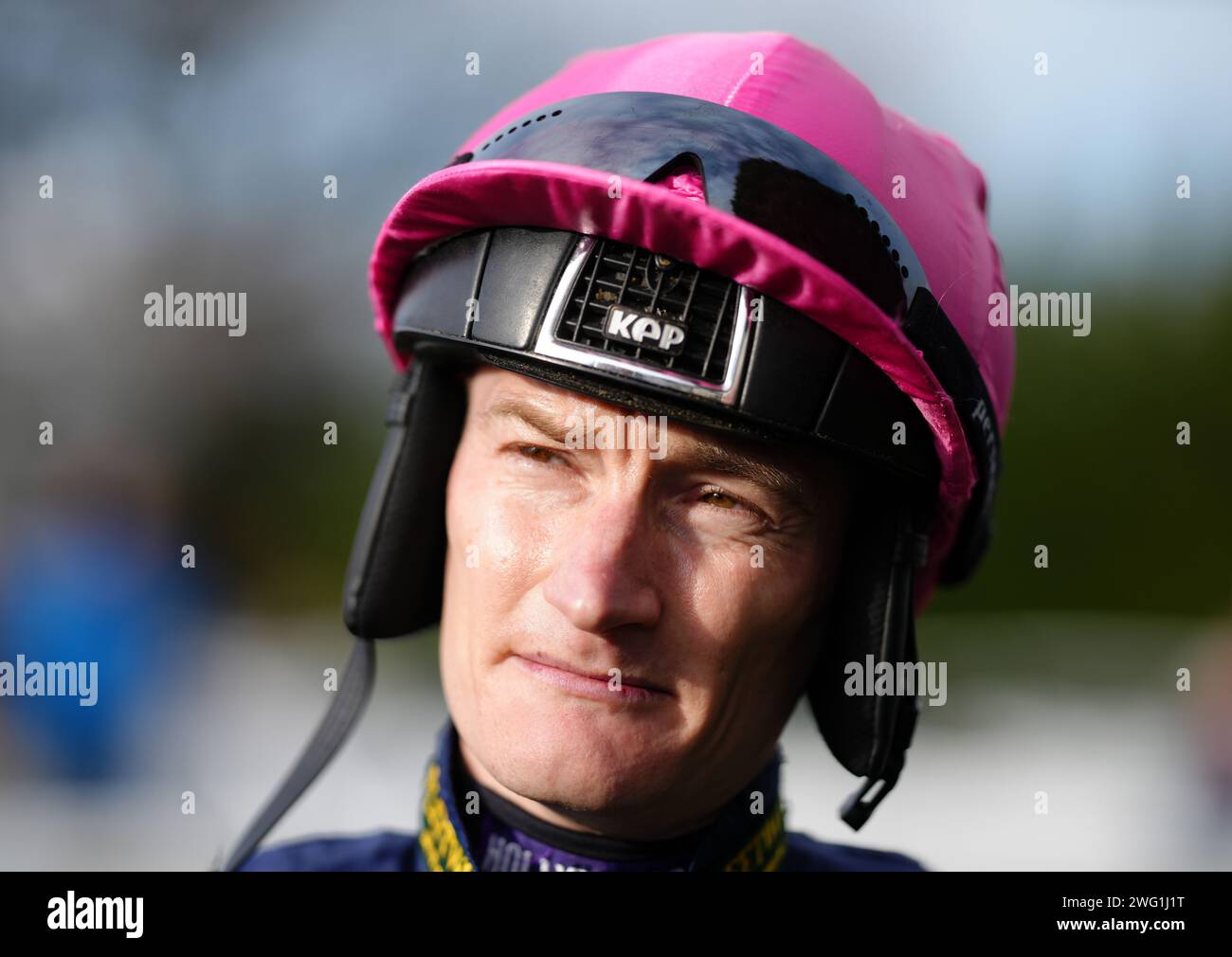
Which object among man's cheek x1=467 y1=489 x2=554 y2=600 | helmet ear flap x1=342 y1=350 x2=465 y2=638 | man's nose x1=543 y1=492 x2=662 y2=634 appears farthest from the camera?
helmet ear flap x1=342 y1=350 x2=465 y2=638

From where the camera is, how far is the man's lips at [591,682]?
5.87ft

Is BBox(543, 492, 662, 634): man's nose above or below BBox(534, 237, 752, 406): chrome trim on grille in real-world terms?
below

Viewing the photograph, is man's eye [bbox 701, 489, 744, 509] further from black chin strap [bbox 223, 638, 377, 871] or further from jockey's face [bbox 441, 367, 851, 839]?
black chin strap [bbox 223, 638, 377, 871]

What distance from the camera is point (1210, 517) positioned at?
1334 cm

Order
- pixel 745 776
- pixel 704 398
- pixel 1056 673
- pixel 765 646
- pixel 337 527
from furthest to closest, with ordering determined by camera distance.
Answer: pixel 337 527 < pixel 1056 673 < pixel 745 776 < pixel 765 646 < pixel 704 398

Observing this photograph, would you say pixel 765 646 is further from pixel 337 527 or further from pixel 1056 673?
pixel 337 527

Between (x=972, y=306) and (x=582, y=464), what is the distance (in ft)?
2.46

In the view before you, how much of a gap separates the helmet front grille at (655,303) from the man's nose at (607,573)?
8.9 inches

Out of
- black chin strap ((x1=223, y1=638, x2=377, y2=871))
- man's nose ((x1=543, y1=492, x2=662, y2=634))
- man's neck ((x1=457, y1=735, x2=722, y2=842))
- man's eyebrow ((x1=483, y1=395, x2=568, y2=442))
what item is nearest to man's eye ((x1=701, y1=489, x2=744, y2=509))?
man's nose ((x1=543, y1=492, x2=662, y2=634))

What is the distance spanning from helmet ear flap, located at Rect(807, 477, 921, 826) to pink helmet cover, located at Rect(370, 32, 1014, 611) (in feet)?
0.36

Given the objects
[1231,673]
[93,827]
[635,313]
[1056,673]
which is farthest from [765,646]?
[1056,673]

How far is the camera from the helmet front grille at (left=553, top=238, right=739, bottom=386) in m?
1.76

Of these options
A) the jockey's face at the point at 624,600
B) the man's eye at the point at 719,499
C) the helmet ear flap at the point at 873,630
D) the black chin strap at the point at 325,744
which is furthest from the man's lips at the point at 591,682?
the black chin strap at the point at 325,744

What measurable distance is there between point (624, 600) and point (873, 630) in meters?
0.54
